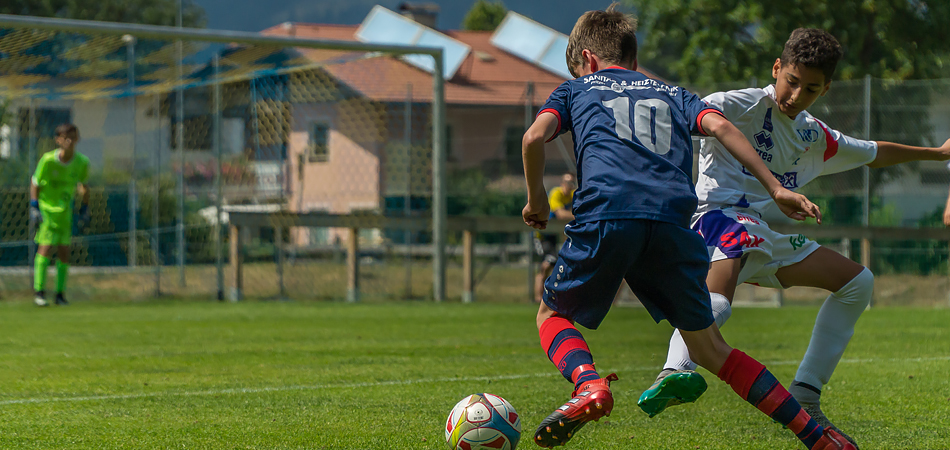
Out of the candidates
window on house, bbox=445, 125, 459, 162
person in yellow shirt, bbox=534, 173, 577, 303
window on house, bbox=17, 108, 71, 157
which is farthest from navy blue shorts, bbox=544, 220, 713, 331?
window on house, bbox=445, 125, 459, 162

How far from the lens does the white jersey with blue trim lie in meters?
4.14

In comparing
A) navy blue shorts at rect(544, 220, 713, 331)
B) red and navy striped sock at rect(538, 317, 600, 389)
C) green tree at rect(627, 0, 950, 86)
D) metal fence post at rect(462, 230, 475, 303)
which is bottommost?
metal fence post at rect(462, 230, 475, 303)

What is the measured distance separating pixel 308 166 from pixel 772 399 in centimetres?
1133

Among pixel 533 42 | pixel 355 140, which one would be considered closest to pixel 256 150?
pixel 355 140

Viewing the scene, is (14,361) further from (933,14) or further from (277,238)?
(933,14)

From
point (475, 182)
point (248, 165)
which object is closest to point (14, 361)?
point (248, 165)

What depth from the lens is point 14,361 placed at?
6.35 meters

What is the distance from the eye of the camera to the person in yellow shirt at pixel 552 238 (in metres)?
12.5

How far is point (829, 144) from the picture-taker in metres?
4.39

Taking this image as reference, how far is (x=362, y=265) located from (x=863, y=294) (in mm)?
9495

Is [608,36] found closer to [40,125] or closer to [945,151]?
[945,151]

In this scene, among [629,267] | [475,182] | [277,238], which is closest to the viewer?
[629,267]

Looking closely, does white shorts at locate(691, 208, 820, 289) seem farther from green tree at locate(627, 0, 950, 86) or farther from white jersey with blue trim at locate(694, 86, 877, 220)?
green tree at locate(627, 0, 950, 86)

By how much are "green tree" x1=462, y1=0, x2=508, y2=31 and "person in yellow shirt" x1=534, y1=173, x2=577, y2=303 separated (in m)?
51.9
